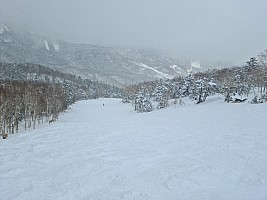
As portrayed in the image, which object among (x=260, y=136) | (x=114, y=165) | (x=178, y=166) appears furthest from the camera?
(x=260, y=136)

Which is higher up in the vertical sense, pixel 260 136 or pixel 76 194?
pixel 260 136

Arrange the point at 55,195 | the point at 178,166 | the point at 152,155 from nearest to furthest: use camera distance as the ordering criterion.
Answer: the point at 55,195, the point at 178,166, the point at 152,155

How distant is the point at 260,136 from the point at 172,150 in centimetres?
831

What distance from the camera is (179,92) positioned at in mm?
108562

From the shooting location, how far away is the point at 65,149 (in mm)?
20422

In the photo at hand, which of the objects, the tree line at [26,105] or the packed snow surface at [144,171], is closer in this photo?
the packed snow surface at [144,171]

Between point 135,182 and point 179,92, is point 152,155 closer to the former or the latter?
point 135,182

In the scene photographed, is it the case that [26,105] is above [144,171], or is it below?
above

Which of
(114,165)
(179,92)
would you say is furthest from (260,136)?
(179,92)

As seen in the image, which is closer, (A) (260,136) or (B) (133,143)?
(A) (260,136)

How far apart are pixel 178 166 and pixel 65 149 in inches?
431

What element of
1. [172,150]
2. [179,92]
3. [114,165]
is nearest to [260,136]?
[172,150]

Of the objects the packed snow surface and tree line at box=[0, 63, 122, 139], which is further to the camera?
tree line at box=[0, 63, 122, 139]

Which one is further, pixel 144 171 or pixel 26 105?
pixel 26 105
